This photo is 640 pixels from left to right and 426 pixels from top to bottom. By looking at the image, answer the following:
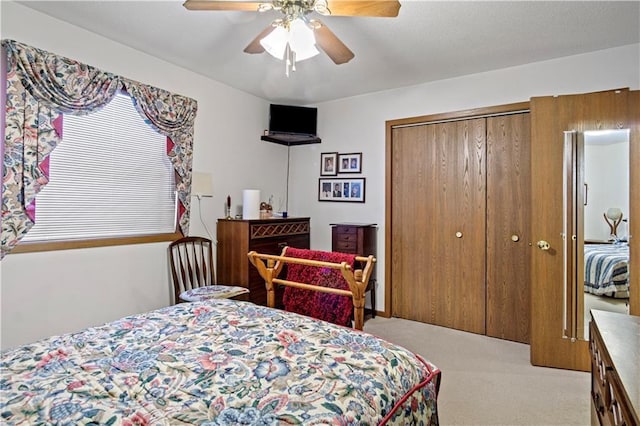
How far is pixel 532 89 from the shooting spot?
3.11 meters

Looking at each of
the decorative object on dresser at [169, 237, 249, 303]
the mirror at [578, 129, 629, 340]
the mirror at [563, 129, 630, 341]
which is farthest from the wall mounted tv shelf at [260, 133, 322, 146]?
the mirror at [578, 129, 629, 340]

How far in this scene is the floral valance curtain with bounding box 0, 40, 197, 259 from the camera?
2168 millimetres

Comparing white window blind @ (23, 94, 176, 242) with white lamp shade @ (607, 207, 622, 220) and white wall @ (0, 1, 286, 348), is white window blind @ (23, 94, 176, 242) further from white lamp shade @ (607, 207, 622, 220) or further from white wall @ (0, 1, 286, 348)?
white lamp shade @ (607, 207, 622, 220)

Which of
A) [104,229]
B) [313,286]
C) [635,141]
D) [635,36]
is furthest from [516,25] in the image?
[104,229]

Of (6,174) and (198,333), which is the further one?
(6,174)

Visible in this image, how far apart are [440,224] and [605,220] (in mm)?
1349

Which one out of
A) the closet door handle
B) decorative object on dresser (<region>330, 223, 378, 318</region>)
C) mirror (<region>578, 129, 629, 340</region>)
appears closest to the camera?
mirror (<region>578, 129, 629, 340</region>)

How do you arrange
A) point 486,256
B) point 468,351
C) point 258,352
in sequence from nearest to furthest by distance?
point 258,352 → point 468,351 → point 486,256

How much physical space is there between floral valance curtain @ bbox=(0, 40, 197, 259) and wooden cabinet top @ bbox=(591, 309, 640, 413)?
9.99 feet

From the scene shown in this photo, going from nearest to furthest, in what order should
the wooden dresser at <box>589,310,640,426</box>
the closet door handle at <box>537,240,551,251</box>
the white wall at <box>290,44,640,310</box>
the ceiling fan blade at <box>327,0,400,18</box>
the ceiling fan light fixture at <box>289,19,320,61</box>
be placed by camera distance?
1. the wooden dresser at <box>589,310,640,426</box>
2. the ceiling fan blade at <box>327,0,400,18</box>
3. the ceiling fan light fixture at <box>289,19,320,61</box>
4. the closet door handle at <box>537,240,551,251</box>
5. the white wall at <box>290,44,640,310</box>

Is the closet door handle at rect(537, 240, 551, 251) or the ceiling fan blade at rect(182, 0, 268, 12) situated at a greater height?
the ceiling fan blade at rect(182, 0, 268, 12)

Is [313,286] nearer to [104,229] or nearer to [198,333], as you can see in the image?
[198,333]

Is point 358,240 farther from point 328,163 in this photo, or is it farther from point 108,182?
point 108,182

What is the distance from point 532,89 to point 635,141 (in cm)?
96
